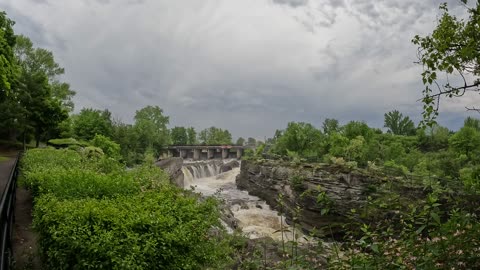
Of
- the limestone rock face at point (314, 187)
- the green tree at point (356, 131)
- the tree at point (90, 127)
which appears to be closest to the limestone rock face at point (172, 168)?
the limestone rock face at point (314, 187)

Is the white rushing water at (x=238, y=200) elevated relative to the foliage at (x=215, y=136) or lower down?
lower down

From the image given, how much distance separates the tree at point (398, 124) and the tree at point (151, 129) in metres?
43.6

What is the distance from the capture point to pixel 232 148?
225ft

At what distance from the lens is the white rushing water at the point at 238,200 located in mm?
18294

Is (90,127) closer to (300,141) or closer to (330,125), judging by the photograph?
(300,141)

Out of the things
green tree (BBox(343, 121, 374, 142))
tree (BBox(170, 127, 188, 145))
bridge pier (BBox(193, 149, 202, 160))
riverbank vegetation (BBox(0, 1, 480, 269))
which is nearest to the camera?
riverbank vegetation (BBox(0, 1, 480, 269))

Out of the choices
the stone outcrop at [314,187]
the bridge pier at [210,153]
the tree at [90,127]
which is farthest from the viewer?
the bridge pier at [210,153]

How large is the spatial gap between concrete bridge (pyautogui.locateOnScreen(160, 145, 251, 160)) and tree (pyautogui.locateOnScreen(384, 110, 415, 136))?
28822 mm

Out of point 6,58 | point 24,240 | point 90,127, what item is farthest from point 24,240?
point 90,127

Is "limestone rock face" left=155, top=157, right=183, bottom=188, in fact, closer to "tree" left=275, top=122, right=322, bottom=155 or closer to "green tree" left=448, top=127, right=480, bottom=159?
"tree" left=275, top=122, right=322, bottom=155

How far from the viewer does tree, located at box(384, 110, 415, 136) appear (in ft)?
225

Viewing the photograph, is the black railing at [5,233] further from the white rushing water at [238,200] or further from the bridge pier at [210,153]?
the bridge pier at [210,153]

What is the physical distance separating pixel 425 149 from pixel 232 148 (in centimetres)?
3346

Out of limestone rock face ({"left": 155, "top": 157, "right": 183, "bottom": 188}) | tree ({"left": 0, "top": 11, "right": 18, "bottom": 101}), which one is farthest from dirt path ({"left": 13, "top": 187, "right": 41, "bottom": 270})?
limestone rock face ({"left": 155, "top": 157, "right": 183, "bottom": 188})
